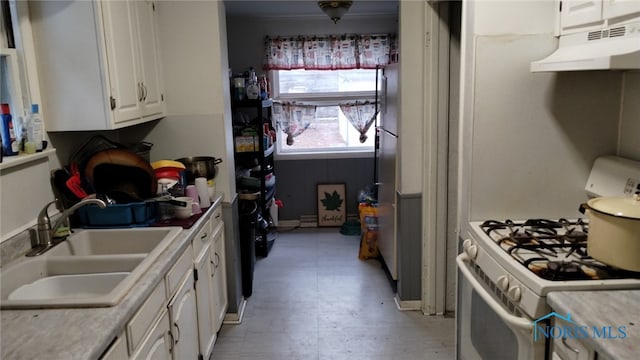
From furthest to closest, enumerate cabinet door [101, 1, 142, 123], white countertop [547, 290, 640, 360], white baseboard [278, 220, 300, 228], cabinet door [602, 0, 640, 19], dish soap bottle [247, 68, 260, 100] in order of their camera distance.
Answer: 1. white baseboard [278, 220, 300, 228]
2. dish soap bottle [247, 68, 260, 100]
3. cabinet door [101, 1, 142, 123]
4. cabinet door [602, 0, 640, 19]
5. white countertop [547, 290, 640, 360]

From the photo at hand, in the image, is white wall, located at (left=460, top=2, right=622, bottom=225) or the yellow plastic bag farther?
the yellow plastic bag

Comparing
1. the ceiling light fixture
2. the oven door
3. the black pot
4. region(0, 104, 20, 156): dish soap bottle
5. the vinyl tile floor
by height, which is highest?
the ceiling light fixture

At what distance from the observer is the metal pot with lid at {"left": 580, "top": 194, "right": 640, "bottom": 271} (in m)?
1.44

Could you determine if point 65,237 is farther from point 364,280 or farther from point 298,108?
point 298,108

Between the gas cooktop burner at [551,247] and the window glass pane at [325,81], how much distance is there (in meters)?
3.31

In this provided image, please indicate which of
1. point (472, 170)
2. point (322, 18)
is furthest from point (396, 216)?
point (322, 18)

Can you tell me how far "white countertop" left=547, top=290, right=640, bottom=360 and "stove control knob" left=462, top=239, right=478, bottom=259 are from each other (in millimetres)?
492

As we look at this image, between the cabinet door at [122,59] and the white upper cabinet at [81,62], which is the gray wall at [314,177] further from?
the white upper cabinet at [81,62]

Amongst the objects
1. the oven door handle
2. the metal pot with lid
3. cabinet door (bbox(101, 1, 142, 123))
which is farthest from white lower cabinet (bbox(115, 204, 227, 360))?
the metal pot with lid

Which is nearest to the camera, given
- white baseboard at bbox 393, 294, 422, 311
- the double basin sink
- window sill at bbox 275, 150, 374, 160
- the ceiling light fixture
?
the double basin sink

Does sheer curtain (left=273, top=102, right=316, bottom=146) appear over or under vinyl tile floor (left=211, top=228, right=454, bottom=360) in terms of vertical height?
over

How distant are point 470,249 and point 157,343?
122 cm

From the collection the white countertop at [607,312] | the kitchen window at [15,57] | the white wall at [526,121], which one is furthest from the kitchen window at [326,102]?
the white countertop at [607,312]

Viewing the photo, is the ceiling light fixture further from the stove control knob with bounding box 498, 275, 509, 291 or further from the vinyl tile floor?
the stove control knob with bounding box 498, 275, 509, 291
